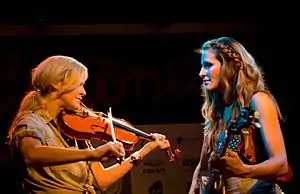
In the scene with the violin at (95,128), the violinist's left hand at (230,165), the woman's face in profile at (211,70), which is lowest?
the violinist's left hand at (230,165)

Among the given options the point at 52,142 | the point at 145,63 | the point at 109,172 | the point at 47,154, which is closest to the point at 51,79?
the point at 52,142

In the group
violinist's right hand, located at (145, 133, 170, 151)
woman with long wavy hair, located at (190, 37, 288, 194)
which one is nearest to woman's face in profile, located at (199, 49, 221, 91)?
woman with long wavy hair, located at (190, 37, 288, 194)

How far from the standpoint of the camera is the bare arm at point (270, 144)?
2139 mm

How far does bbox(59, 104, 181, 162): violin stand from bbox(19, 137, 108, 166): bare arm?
A: 36 centimetres

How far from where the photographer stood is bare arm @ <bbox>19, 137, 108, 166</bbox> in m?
2.25

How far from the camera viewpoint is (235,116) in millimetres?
2418

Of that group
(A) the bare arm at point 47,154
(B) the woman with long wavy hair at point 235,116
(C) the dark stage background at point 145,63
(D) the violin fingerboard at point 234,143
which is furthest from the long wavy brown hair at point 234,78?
(C) the dark stage background at point 145,63

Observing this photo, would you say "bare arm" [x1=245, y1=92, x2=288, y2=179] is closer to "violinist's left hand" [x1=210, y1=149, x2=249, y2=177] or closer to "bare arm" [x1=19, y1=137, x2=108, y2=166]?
"violinist's left hand" [x1=210, y1=149, x2=249, y2=177]

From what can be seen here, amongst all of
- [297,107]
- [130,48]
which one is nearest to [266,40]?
[297,107]

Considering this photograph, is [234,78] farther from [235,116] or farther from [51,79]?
[51,79]

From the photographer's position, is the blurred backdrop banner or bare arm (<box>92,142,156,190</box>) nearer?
bare arm (<box>92,142,156,190</box>)

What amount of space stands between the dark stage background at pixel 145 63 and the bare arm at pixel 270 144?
2.38 meters

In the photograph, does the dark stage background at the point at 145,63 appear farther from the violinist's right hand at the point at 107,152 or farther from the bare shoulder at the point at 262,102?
the bare shoulder at the point at 262,102

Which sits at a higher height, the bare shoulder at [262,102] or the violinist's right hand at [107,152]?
the bare shoulder at [262,102]
